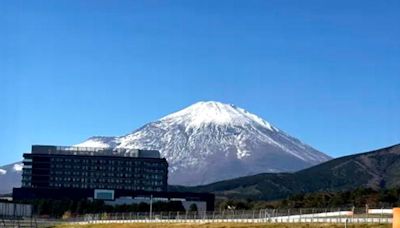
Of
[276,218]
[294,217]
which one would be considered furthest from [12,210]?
[294,217]

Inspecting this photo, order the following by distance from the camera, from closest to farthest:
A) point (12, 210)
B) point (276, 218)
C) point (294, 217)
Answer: point (294, 217)
point (276, 218)
point (12, 210)

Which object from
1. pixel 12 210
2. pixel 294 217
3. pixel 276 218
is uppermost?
pixel 12 210

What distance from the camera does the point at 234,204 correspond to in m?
200

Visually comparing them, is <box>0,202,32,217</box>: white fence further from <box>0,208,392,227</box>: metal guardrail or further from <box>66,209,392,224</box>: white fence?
<box>66,209,392,224</box>: white fence

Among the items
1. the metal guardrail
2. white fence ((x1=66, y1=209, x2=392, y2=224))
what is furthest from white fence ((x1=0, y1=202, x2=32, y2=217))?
white fence ((x1=66, y1=209, x2=392, y2=224))

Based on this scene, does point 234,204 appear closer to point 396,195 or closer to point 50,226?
point 396,195

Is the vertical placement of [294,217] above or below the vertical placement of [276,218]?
above

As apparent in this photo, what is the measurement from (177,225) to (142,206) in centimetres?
9199

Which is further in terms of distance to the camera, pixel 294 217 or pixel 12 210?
pixel 12 210

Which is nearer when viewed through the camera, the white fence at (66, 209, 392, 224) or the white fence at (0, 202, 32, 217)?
the white fence at (66, 209, 392, 224)

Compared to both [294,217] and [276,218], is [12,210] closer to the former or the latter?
[276,218]

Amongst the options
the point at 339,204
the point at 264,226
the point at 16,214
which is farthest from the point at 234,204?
the point at 264,226

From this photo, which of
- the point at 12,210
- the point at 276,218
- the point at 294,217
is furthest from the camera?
the point at 12,210

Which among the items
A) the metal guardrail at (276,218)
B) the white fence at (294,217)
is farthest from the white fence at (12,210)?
the white fence at (294,217)
